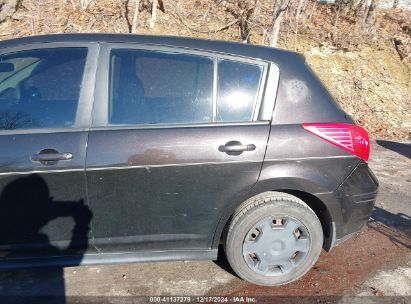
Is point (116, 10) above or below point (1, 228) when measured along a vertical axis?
above

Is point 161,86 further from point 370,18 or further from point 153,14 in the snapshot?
point 370,18

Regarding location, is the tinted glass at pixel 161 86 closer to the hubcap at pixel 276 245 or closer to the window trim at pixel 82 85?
the window trim at pixel 82 85

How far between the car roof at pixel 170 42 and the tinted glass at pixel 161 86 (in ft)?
0.28

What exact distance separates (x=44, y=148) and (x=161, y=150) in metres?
0.77

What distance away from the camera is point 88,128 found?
2699 millimetres

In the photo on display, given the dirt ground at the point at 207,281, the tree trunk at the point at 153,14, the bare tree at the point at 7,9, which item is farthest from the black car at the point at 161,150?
the bare tree at the point at 7,9

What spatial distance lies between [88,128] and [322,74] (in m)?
8.74

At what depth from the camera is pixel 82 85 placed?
8.98ft

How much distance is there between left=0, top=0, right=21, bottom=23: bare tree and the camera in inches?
450

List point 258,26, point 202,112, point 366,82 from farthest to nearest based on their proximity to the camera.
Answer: point 258,26, point 366,82, point 202,112

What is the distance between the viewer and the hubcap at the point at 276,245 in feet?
9.72

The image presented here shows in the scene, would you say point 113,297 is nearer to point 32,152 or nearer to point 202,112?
point 32,152

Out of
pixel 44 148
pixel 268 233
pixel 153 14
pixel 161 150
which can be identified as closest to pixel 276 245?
pixel 268 233

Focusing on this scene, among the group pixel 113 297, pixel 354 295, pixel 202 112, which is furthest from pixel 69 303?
pixel 354 295
